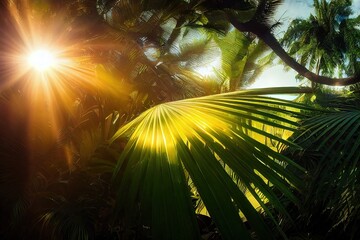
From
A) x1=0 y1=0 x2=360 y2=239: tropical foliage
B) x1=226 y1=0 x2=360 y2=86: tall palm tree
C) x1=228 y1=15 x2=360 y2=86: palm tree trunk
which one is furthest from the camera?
x1=228 y1=15 x2=360 y2=86: palm tree trunk

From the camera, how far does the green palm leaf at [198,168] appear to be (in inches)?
25.5

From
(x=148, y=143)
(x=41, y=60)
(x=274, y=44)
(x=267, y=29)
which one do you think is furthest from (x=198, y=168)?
(x=274, y=44)

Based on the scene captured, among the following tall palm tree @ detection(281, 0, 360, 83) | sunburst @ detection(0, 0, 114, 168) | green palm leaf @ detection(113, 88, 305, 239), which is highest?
tall palm tree @ detection(281, 0, 360, 83)

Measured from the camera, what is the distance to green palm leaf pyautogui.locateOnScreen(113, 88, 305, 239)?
2.12 feet

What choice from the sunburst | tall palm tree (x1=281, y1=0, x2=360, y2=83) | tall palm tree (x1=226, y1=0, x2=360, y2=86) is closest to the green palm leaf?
the sunburst

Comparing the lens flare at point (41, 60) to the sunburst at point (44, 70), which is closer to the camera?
the sunburst at point (44, 70)

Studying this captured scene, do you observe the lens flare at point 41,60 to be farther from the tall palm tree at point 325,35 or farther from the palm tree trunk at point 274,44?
the tall palm tree at point 325,35

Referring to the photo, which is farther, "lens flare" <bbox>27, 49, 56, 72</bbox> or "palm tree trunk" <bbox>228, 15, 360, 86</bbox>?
"palm tree trunk" <bbox>228, 15, 360, 86</bbox>

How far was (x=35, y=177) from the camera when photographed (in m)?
2.96

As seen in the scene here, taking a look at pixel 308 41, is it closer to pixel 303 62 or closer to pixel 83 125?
pixel 303 62

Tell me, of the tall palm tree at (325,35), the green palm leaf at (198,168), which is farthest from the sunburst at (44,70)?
the tall palm tree at (325,35)

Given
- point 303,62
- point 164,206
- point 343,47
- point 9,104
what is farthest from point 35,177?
point 343,47

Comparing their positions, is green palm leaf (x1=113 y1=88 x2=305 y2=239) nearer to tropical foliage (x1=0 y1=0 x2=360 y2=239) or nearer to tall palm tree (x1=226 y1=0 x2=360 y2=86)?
tropical foliage (x1=0 y1=0 x2=360 y2=239)

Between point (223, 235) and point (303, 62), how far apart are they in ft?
54.1
